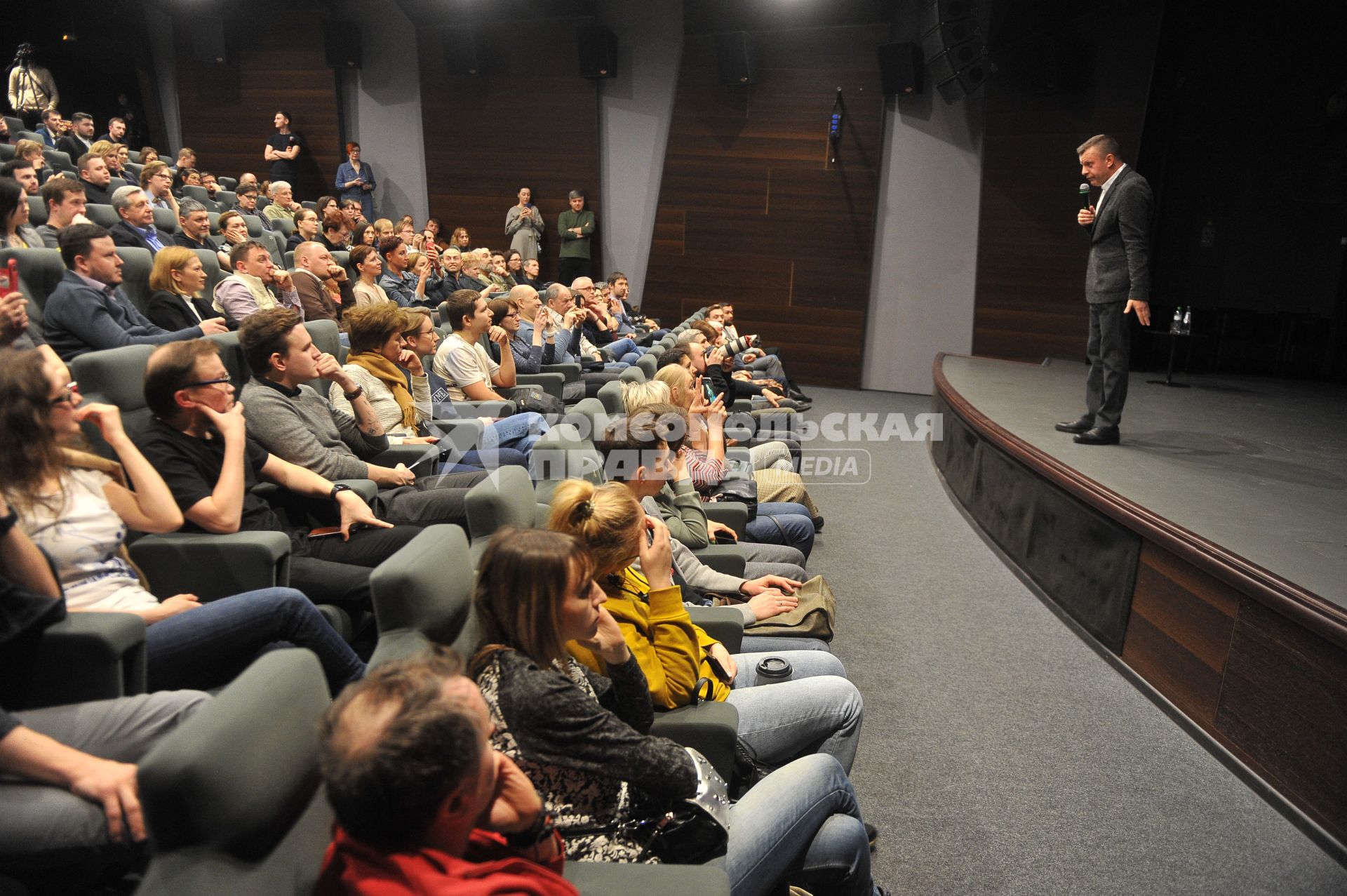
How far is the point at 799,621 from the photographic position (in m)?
2.17

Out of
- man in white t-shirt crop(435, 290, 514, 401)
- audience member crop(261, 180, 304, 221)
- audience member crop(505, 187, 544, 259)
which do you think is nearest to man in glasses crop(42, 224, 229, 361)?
man in white t-shirt crop(435, 290, 514, 401)

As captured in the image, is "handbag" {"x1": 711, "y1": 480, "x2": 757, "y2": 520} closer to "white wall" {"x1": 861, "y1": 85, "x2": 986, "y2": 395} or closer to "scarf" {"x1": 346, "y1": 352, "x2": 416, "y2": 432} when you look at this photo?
"scarf" {"x1": 346, "y1": 352, "x2": 416, "y2": 432}

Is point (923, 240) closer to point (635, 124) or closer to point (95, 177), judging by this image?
point (635, 124)

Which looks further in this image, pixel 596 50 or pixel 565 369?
pixel 596 50

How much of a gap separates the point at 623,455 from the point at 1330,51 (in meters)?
6.24

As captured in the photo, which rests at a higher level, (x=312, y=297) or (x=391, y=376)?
(x=312, y=297)

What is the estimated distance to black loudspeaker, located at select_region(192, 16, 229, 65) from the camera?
804cm

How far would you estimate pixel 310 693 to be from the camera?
0.97 meters

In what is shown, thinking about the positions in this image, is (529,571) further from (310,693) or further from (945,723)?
(945,723)

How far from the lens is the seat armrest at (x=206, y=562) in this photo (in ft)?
5.70

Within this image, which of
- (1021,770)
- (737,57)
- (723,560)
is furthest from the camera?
(737,57)

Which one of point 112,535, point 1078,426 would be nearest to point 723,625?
point 112,535

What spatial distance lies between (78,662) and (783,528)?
2058mm

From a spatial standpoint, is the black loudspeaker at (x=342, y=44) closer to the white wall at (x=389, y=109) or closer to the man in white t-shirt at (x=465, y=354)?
the white wall at (x=389, y=109)
